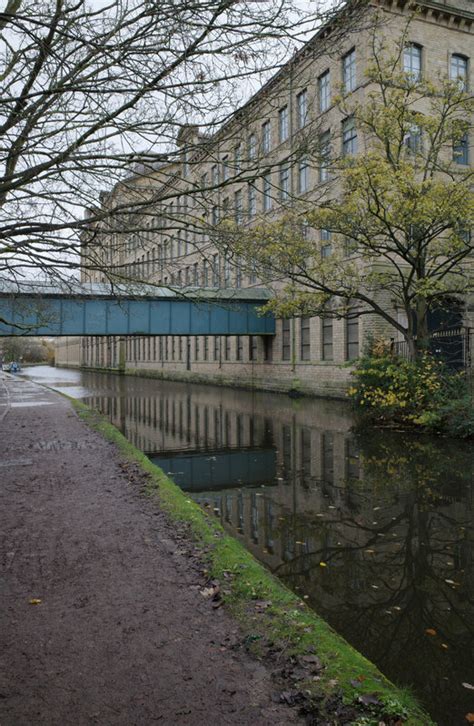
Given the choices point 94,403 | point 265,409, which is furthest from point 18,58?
point 94,403

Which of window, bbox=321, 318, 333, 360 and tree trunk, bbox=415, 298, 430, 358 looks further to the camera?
window, bbox=321, 318, 333, 360

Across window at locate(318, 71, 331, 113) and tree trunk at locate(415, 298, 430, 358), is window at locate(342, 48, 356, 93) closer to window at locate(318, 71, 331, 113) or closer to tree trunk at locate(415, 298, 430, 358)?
window at locate(318, 71, 331, 113)

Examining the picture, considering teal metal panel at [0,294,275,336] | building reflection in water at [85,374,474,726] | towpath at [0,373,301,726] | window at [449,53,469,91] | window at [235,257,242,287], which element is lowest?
building reflection in water at [85,374,474,726]

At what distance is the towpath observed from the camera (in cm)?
289

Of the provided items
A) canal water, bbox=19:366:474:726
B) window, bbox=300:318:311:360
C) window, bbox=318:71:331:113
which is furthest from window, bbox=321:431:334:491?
window, bbox=318:71:331:113

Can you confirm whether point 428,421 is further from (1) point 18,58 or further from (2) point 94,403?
(2) point 94,403

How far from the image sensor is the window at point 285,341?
31.9m

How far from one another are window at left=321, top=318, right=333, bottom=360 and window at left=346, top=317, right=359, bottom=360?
4.77 feet

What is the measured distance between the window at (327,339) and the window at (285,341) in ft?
12.2

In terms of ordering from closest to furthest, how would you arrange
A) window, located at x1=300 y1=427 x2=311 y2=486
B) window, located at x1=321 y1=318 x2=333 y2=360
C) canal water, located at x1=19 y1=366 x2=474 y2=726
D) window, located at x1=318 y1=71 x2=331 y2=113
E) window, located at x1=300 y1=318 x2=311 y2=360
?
1. canal water, located at x1=19 y1=366 x2=474 y2=726
2. window, located at x1=300 y1=427 x2=311 y2=486
3. window, located at x1=318 y1=71 x2=331 y2=113
4. window, located at x1=321 y1=318 x2=333 y2=360
5. window, located at x1=300 y1=318 x2=311 y2=360

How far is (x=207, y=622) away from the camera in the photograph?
152 inches

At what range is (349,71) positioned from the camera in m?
26.0

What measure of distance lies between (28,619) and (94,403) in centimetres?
2088

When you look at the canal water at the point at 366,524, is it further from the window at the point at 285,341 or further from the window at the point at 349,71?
the window at the point at 349,71
